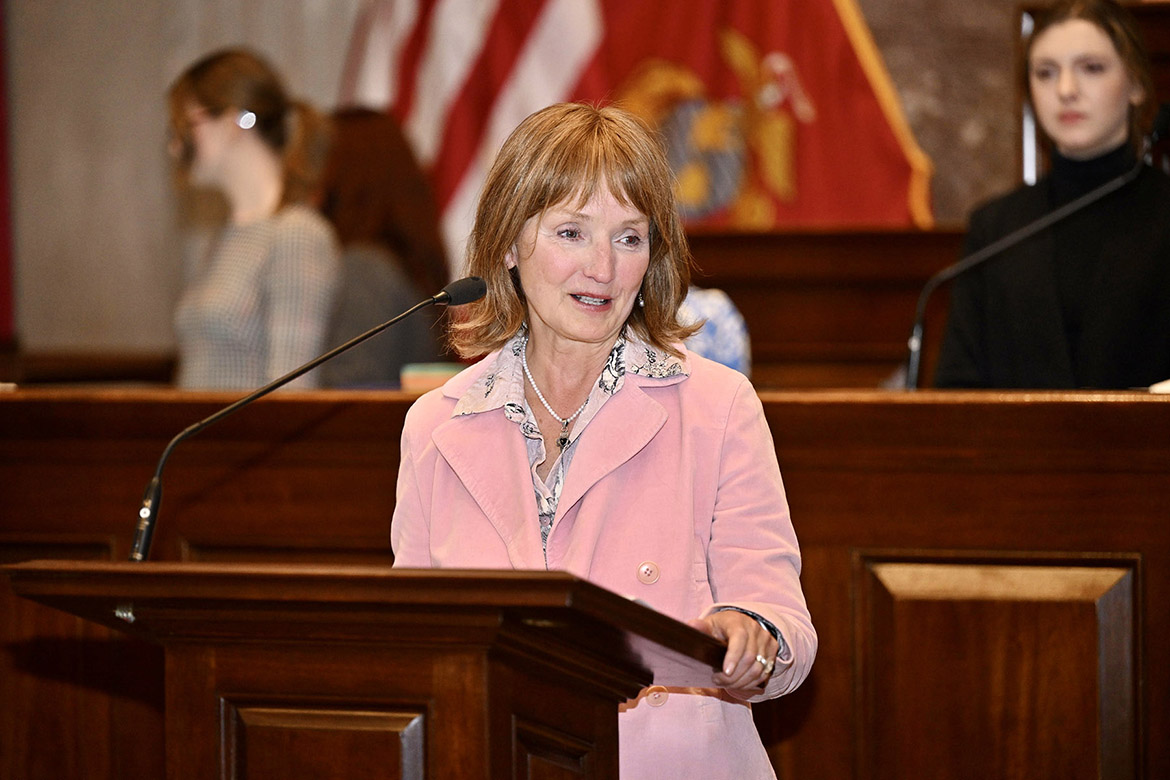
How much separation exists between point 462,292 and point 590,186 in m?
0.21

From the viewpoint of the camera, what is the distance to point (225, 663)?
1.26 metres

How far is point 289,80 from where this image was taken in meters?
5.55

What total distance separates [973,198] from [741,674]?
3968 millimetres

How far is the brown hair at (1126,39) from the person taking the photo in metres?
2.65

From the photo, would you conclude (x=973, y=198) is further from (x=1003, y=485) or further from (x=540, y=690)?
(x=540, y=690)

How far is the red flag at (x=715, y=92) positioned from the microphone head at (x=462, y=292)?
3045 mm

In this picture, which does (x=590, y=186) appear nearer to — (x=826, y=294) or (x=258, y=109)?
(x=258, y=109)

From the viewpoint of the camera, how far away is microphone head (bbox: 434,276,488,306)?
5.33 feet

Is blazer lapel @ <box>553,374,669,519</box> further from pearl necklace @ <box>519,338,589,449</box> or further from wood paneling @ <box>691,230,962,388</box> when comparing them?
wood paneling @ <box>691,230,962,388</box>

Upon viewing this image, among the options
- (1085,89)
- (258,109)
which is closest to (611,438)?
(1085,89)

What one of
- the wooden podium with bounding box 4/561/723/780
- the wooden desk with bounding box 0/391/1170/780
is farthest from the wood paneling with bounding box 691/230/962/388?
the wooden podium with bounding box 4/561/723/780

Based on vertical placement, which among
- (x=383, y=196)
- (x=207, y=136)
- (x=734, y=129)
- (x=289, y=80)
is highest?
(x=289, y=80)

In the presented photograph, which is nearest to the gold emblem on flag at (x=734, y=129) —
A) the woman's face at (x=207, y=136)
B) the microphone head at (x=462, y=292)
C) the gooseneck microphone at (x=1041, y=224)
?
the woman's face at (x=207, y=136)

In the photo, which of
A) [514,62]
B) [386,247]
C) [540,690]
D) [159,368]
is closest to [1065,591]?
[540,690]
